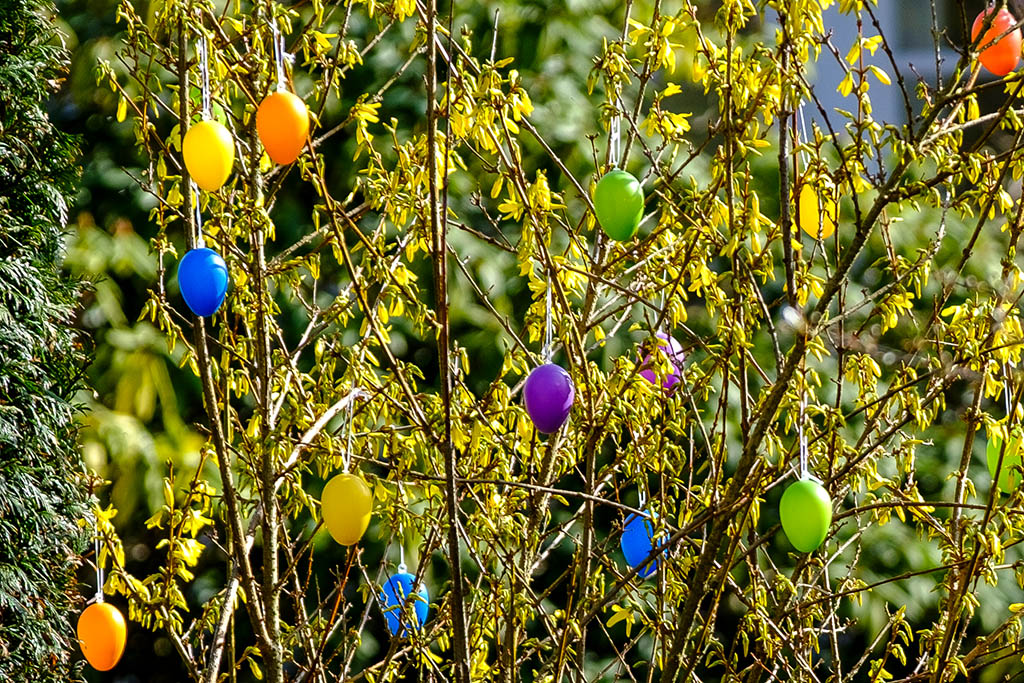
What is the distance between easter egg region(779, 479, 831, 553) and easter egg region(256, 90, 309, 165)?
3.20 ft

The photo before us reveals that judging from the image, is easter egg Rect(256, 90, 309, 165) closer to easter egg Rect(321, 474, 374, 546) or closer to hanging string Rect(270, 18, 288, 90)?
hanging string Rect(270, 18, 288, 90)

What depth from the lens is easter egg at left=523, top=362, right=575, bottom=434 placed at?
1.94 metres

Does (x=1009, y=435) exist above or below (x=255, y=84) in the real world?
below

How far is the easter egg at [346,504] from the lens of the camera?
6.15ft

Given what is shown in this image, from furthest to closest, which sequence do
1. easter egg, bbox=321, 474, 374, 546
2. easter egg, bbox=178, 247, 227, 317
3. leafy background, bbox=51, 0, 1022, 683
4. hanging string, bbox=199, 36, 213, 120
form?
leafy background, bbox=51, 0, 1022, 683, easter egg, bbox=178, 247, 227, 317, hanging string, bbox=199, 36, 213, 120, easter egg, bbox=321, 474, 374, 546

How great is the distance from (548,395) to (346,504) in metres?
0.38

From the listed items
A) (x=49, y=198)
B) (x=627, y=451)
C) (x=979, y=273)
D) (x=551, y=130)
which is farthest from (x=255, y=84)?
(x=979, y=273)

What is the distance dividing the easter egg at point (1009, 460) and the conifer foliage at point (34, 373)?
184 centimetres

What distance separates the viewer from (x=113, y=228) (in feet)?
13.3

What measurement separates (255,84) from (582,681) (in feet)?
4.40

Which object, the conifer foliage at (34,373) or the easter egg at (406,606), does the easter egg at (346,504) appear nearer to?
the easter egg at (406,606)

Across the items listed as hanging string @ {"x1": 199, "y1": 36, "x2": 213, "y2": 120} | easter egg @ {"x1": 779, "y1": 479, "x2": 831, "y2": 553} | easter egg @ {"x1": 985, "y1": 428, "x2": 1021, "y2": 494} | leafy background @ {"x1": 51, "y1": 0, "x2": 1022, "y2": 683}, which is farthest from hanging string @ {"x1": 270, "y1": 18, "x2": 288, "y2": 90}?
leafy background @ {"x1": 51, "y1": 0, "x2": 1022, "y2": 683}

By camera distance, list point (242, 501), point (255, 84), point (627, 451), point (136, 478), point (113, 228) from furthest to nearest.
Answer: point (113, 228) < point (136, 478) < point (242, 501) < point (255, 84) < point (627, 451)

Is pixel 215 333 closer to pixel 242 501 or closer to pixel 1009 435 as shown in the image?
pixel 242 501
